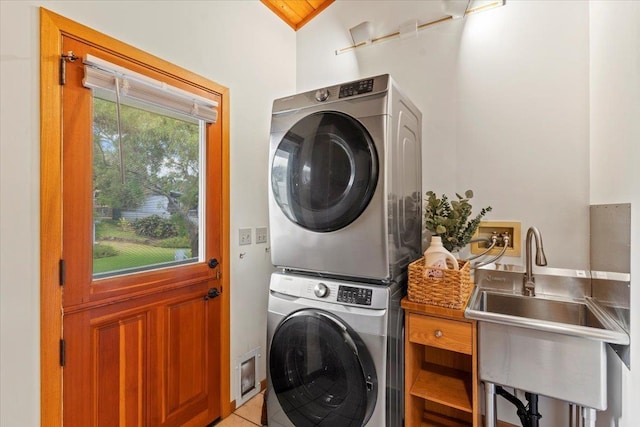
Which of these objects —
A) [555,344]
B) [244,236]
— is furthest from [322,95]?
[555,344]

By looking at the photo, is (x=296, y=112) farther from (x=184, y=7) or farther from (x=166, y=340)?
(x=166, y=340)

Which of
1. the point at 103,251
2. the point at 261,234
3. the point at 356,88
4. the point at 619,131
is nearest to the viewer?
the point at 619,131

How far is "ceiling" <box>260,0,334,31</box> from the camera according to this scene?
2.42 metres

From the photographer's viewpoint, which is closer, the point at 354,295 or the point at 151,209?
the point at 354,295

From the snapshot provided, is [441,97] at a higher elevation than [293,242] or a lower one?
higher

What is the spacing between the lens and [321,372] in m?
1.57

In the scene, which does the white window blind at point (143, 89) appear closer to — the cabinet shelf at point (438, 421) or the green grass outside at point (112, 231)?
the green grass outside at point (112, 231)

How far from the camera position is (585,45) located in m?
1.62

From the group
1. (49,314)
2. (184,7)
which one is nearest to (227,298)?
(49,314)

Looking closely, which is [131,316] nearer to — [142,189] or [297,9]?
[142,189]

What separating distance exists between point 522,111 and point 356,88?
1.06 meters
